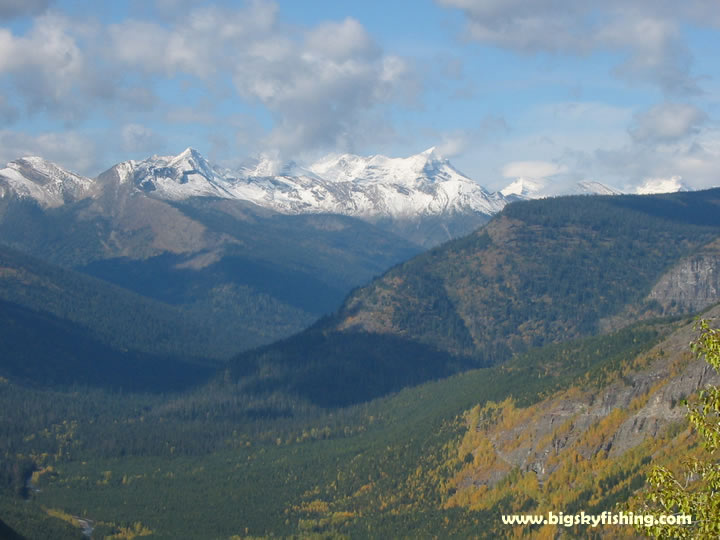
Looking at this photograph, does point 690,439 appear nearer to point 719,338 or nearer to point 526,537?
point 526,537

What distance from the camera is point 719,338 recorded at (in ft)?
184

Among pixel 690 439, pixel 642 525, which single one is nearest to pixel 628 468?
pixel 690 439

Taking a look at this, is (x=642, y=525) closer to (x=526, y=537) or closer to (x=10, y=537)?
(x=526, y=537)

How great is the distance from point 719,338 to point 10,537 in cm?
17660

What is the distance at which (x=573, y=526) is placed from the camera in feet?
623

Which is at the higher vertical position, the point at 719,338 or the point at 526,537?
the point at 719,338

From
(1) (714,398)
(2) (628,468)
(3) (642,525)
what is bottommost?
(2) (628,468)

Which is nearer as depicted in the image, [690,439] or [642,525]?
[642,525]

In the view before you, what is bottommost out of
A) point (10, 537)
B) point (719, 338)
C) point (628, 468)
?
point (10, 537)

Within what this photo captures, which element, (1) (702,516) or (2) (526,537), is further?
(2) (526,537)

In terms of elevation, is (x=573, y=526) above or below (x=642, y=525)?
below

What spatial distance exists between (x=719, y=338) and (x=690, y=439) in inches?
5574

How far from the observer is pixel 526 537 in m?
197

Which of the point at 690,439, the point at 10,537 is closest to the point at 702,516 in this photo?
the point at 690,439
